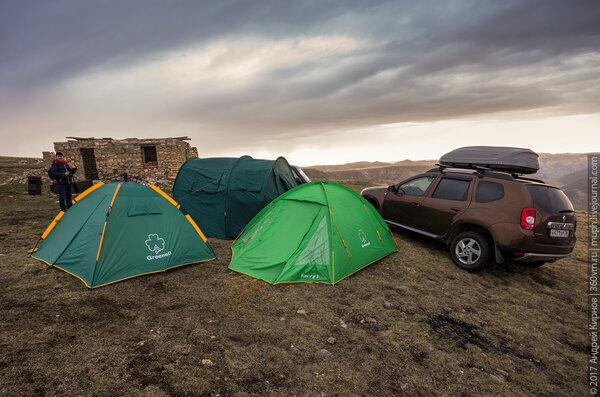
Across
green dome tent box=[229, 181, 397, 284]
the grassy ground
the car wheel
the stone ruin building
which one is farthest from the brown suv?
the stone ruin building

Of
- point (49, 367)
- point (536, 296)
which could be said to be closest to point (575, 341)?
point (536, 296)

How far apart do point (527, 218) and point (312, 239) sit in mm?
4164

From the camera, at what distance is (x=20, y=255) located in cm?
613

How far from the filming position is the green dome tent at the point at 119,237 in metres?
4.95

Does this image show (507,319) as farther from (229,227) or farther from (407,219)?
(229,227)

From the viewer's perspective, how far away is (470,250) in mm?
5879

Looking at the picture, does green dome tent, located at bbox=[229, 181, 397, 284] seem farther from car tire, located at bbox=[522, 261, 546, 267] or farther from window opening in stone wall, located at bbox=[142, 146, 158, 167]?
window opening in stone wall, located at bbox=[142, 146, 158, 167]

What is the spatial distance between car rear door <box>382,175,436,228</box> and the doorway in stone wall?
2281 centimetres

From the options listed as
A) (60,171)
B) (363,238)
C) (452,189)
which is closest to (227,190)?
(363,238)

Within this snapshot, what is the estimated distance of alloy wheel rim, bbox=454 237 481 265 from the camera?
19.0 feet

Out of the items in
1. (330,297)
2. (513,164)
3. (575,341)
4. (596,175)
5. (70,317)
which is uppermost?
(513,164)

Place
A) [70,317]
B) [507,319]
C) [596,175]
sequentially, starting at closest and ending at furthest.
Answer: [70,317] < [507,319] < [596,175]

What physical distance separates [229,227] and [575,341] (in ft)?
24.7

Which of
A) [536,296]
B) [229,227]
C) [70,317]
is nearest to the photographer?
[70,317]
